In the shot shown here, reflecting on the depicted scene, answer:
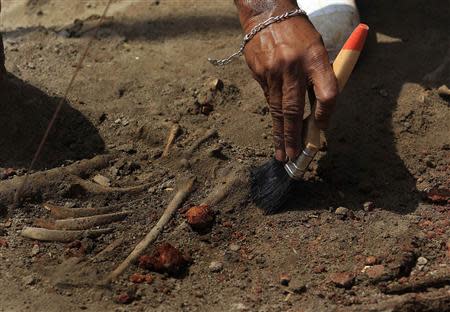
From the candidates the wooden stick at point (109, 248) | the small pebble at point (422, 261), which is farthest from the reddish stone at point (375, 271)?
the wooden stick at point (109, 248)

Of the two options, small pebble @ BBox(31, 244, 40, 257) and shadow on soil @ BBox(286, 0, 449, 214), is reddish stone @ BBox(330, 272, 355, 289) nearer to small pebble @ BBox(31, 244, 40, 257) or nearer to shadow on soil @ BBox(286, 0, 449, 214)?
shadow on soil @ BBox(286, 0, 449, 214)

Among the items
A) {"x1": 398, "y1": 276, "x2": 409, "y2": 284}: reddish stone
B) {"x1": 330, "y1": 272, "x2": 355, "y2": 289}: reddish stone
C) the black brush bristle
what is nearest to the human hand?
the black brush bristle

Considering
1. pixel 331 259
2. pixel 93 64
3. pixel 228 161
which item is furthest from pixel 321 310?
pixel 93 64

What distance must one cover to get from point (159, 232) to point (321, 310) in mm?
710

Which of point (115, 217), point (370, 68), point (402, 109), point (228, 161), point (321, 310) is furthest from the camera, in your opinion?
point (370, 68)

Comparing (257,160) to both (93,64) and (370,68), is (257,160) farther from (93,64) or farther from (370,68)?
(93,64)

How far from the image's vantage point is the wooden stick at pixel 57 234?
2912 millimetres

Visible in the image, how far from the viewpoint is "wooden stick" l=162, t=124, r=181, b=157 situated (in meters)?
3.32

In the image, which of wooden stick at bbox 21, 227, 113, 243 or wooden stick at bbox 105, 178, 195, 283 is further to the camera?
wooden stick at bbox 21, 227, 113, 243

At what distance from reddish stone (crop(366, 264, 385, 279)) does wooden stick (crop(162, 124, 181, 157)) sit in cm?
104

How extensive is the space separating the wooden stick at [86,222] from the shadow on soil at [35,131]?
351 millimetres

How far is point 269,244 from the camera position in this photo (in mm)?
2877

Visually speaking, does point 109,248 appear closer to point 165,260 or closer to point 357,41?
point 165,260

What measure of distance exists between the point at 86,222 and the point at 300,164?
0.85 metres
